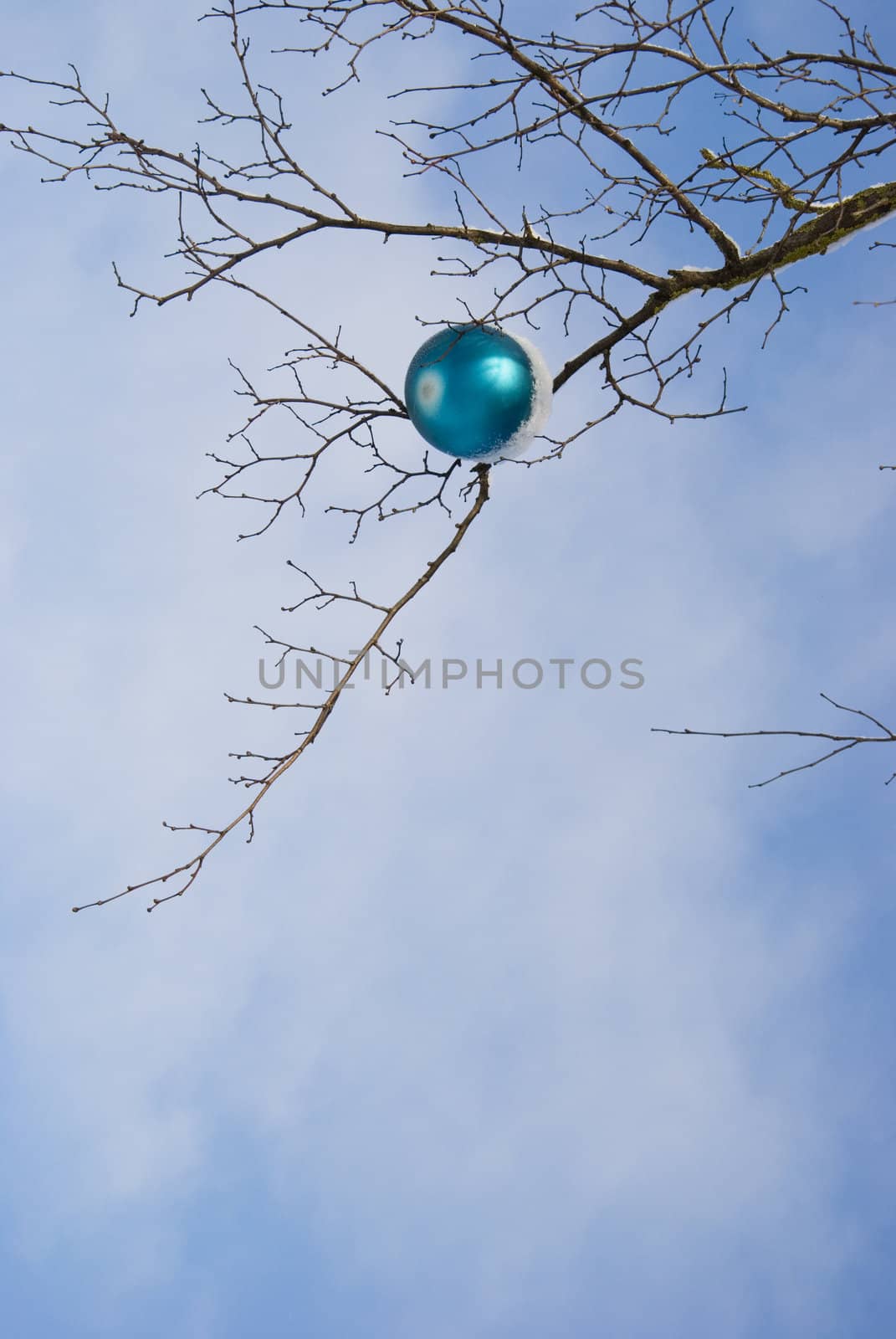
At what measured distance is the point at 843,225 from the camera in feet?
10.1

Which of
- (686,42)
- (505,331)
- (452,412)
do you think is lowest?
(452,412)

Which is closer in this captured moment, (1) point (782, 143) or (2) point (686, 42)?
(1) point (782, 143)

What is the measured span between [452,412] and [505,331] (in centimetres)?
28

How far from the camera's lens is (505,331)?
9.28ft

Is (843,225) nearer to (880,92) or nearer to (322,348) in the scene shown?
(880,92)

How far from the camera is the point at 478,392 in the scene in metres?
2.67

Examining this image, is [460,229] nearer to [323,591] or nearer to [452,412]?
[452,412]

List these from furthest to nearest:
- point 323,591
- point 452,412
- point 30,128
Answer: point 323,591 < point 30,128 < point 452,412

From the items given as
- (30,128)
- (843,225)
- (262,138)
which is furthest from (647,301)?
(30,128)

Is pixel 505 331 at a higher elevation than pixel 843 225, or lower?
lower

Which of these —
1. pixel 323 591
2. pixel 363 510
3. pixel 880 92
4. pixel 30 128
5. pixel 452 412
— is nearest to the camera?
pixel 880 92

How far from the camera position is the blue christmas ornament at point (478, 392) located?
2.68 m

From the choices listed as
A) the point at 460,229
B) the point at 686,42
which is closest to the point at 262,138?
the point at 460,229

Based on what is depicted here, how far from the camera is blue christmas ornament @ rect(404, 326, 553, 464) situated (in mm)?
2684
